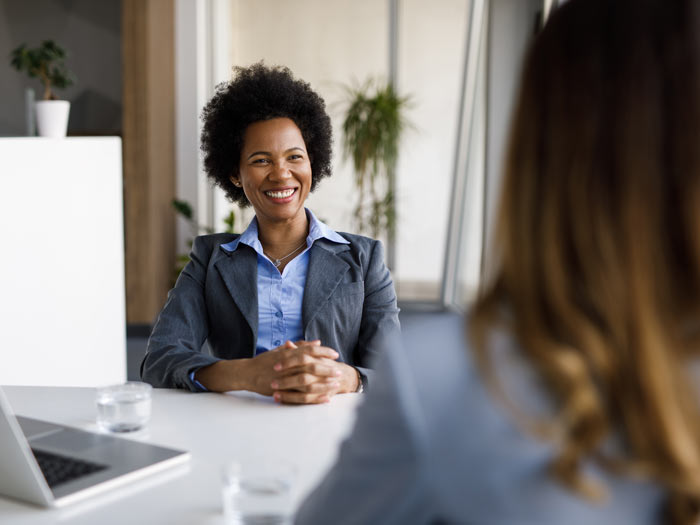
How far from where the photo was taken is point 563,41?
63cm

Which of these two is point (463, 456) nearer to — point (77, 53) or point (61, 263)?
point (61, 263)

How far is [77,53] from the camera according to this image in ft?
17.5

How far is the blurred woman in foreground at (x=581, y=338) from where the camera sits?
0.56m

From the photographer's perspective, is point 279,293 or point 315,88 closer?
point 279,293

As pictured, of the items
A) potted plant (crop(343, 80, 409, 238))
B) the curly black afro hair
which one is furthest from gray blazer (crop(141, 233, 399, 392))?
potted plant (crop(343, 80, 409, 238))

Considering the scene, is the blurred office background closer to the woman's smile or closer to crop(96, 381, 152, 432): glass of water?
the woman's smile

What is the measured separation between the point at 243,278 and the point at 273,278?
0.10 m

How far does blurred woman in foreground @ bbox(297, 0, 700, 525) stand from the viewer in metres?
0.56

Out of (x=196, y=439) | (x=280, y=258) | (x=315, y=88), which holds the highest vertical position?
(x=315, y=88)

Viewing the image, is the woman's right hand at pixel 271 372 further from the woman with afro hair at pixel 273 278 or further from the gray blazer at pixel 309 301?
the gray blazer at pixel 309 301

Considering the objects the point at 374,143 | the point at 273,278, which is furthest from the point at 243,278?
the point at 374,143

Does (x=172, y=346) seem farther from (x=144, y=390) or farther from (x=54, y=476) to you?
(x=54, y=476)

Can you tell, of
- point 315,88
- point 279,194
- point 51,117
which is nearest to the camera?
point 279,194

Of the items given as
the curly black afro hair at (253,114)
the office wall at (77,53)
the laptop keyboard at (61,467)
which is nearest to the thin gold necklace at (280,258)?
the curly black afro hair at (253,114)
